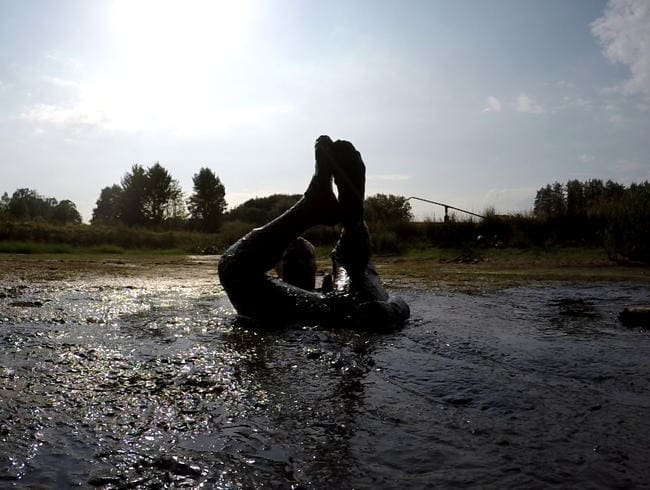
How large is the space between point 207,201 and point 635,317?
192 feet

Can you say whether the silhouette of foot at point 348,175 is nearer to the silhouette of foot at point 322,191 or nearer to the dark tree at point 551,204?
the silhouette of foot at point 322,191

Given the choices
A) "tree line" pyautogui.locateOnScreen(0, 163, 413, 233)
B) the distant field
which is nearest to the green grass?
the distant field

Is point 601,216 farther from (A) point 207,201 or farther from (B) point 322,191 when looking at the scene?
(A) point 207,201

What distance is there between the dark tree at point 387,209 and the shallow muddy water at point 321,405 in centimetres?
2026

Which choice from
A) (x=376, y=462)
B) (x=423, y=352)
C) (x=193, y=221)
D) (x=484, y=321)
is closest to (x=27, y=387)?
(x=376, y=462)

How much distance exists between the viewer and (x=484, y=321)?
5.21 m

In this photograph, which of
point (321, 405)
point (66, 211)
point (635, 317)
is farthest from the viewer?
point (66, 211)

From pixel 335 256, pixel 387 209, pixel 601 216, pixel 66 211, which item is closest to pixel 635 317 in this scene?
pixel 335 256

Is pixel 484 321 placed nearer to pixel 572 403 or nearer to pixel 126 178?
pixel 572 403

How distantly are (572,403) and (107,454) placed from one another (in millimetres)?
2226

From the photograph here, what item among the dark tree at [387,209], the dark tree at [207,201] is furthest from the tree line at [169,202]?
the dark tree at [387,209]

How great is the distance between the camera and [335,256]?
17.5 feet

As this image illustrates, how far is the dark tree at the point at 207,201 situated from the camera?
59.9 meters

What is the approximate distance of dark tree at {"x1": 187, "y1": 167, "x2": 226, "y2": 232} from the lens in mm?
59897
